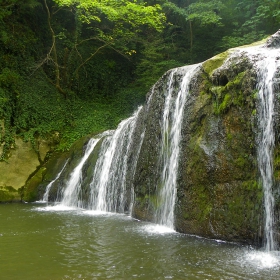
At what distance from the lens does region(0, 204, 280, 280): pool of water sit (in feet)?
12.4

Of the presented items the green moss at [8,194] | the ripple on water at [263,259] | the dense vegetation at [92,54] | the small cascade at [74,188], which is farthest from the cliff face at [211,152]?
the dense vegetation at [92,54]

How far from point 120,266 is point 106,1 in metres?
12.6

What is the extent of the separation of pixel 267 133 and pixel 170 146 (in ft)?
7.91

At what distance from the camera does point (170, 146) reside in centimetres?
704

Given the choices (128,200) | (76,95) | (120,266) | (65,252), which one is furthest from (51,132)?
(120,266)

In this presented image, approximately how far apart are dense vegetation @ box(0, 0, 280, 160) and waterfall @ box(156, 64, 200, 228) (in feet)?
23.1

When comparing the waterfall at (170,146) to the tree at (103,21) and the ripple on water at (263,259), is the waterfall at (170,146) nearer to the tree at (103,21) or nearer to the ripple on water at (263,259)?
the ripple on water at (263,259)

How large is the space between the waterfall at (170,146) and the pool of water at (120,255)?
1.39 ft

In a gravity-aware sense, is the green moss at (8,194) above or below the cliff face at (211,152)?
below

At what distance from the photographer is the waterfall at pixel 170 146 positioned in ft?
21.6

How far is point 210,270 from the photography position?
3.85 m

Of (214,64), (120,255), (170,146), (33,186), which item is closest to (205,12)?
(214,64)

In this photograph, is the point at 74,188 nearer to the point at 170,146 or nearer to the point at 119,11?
the point at 170,146

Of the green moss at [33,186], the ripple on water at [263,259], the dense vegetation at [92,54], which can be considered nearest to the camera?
the ripple on water at [263,259]
